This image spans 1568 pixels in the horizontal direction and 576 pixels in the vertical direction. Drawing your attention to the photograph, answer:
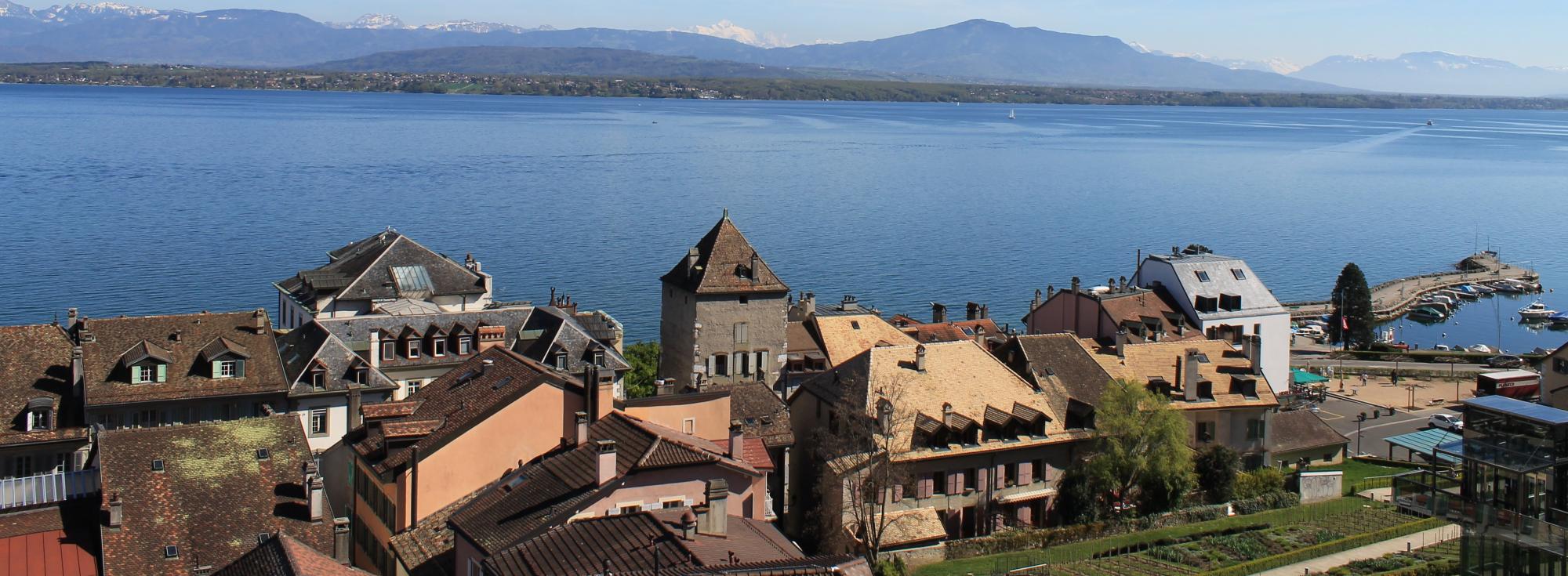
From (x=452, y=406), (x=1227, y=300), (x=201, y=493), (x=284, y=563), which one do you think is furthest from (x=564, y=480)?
(x=1227, y=300)

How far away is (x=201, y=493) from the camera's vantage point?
29312mm

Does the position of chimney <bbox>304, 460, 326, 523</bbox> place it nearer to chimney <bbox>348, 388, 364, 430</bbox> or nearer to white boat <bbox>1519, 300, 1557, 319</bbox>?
chimney <bbox>348, 388, 364, 430</bbox>

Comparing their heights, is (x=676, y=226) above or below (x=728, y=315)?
above

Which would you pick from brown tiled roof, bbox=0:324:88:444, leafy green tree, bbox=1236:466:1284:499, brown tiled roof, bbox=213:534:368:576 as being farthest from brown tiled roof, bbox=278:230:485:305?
brown tiled roof, bbox=213:534:368:576

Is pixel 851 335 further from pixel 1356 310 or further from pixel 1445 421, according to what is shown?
pixel 1356 310

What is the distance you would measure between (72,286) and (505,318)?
49.1 metres

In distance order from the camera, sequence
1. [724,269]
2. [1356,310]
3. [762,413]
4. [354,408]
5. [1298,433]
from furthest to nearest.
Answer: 1. [1356,310]
2. [724,269]
3. [1298,433]
4. [354,408]
5. [762,413]

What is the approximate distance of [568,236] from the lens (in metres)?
122

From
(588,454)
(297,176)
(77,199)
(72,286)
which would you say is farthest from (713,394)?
(297,176)

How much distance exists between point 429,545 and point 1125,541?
21.0m

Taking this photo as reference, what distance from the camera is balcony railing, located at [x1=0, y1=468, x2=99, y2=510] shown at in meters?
28.6

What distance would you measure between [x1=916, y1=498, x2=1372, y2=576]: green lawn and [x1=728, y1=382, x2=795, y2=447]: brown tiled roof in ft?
19.7

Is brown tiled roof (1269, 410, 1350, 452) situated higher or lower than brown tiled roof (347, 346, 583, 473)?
lower

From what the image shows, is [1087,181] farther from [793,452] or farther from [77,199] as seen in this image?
[793,452]
